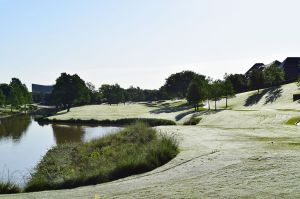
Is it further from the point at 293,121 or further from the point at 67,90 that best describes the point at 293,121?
the point at 67,90

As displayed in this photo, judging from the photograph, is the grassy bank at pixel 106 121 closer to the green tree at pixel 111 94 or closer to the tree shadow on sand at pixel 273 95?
the tree shadow on sand at pixel 273 95

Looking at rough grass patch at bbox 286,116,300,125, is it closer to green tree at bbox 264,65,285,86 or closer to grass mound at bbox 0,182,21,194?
grass mound at bbox 0,182,21,194

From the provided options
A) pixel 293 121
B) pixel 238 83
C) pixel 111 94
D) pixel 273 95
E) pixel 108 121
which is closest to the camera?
pixel 293 121

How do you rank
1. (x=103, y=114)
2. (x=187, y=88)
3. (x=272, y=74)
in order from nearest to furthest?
(x=103, y=114), (x=272, y=74), (x=187, y=88)

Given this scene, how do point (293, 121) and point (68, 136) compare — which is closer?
point (293, 121)

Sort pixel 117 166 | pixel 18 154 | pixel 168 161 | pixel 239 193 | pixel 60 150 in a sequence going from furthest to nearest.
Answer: pixel 18 154 < pixel 60 150 < pixel 168 161 < pixel 117 166 < pixel 239 193

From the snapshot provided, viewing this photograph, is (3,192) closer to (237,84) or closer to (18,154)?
(18,154)

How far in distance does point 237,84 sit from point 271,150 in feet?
353

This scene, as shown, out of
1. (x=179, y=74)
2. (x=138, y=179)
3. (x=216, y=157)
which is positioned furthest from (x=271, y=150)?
(x=179, y=74)

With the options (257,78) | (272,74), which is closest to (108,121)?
(272,74)

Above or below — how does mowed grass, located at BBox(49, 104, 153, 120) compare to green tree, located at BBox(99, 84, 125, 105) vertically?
below

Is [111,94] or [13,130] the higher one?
[111,94]

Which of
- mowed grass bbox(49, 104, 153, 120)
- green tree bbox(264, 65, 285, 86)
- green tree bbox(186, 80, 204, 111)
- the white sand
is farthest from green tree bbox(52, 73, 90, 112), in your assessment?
the white sand

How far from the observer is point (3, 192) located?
14328 millimetres
